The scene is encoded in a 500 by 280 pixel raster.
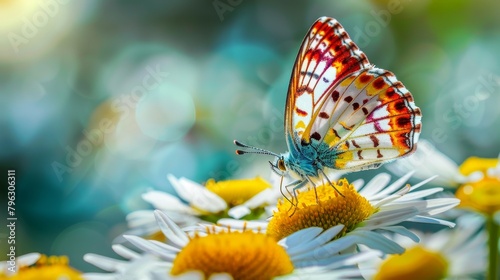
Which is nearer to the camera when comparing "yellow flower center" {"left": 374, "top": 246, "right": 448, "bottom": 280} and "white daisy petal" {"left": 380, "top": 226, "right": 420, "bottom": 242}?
"white daisy petal" {"left": 380, "top": 226, "right": 420, "bottom": 242}

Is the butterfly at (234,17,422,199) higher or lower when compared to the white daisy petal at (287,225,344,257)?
higher

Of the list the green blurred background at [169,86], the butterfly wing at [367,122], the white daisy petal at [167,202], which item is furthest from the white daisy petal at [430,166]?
the green blurred background at [169,86]

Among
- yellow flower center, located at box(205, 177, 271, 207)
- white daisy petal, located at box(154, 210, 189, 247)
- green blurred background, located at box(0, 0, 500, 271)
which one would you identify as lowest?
white daisy petal, located at box(154, 210, 189, 247)

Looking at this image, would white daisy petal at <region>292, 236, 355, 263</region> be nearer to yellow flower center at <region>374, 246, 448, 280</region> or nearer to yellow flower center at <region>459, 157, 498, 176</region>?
yellow flower center at <region>374, 246, 448, 280</region>

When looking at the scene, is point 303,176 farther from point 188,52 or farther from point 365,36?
point 188,52

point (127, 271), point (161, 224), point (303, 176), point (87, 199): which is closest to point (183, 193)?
point (303, 176)

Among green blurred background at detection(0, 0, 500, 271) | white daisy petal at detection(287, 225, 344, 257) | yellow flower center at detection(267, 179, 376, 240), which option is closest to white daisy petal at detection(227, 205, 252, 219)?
yellow flower center at detection(267, 179, 376, 240)

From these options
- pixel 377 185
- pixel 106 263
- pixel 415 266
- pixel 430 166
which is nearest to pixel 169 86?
pixel 430 166
